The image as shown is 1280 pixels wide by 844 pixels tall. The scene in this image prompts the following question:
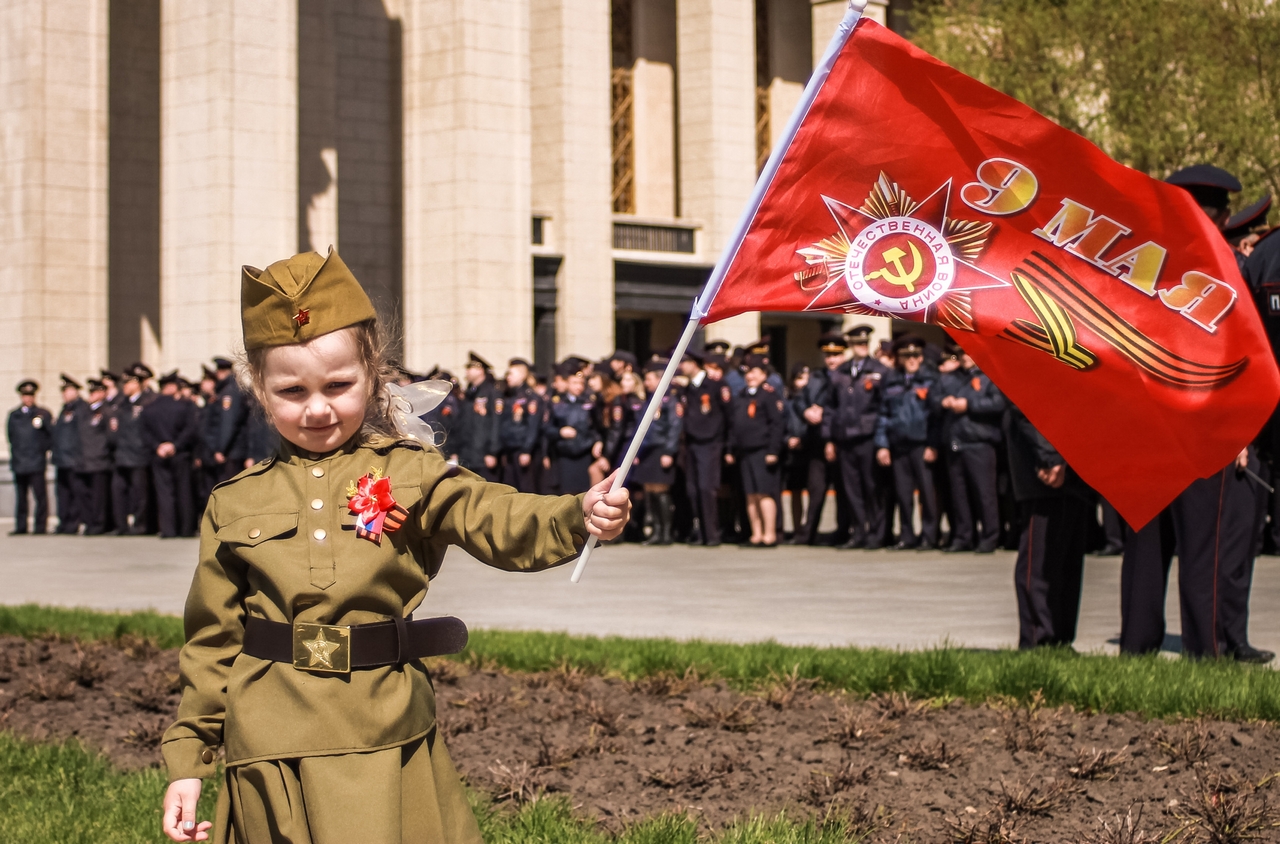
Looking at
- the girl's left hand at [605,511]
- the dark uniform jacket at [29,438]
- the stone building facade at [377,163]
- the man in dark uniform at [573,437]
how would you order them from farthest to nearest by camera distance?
the stone building facade at [377,163]
the dark uniform jacket at [29,438]
the man in dark uniform at [573,437]
the girl's left hand at [605,511]

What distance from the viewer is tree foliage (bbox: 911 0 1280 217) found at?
26344 millimetres

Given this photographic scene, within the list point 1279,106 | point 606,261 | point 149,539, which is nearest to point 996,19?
point 1279,106

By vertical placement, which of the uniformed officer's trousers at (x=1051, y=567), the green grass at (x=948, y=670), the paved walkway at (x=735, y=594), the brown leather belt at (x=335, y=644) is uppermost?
the brown leather belt at (x=335, y=644)

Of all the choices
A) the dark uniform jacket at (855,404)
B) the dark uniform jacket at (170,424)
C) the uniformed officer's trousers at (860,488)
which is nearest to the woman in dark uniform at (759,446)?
the dark uniform jacket at (855,404)

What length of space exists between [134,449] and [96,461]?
739mm

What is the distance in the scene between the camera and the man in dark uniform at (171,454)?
21516 mm

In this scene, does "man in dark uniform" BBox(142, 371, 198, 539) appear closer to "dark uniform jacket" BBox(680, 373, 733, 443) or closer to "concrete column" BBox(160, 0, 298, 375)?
"concrete column" BBox(160, 0, 298, 375)

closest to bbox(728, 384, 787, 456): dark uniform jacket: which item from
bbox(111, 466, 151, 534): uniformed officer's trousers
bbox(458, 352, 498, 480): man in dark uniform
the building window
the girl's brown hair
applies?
bbox(458, 352, 498, 480): man in dark uniform

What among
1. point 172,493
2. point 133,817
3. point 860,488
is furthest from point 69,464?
point 133,817

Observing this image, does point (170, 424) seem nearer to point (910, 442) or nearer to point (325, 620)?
point (910, 442)

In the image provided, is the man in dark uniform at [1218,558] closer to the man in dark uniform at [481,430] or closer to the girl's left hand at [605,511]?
the girl's left hand at [605,511]

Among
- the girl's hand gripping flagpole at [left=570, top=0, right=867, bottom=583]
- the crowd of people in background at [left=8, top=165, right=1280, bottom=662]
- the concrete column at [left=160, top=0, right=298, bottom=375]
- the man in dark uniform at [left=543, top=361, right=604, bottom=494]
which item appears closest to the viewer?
the girl's hand gripping flagpole at [left=570, top=0, right=867, bottom=583]

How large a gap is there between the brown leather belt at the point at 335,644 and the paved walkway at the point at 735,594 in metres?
5.84

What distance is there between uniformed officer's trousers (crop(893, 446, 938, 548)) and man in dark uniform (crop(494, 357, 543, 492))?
5.18m
